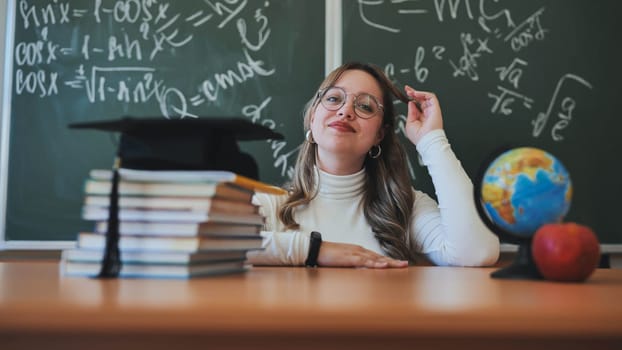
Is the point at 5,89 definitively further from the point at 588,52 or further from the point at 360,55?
the point at 588,52

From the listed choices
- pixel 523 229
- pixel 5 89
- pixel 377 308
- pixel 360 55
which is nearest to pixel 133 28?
pixel 5 89

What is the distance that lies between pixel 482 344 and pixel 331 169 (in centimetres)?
172

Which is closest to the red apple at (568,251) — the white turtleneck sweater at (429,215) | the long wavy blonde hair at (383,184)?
the white turtleneck sweater at (429,215)

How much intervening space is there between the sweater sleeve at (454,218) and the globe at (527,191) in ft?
3.35

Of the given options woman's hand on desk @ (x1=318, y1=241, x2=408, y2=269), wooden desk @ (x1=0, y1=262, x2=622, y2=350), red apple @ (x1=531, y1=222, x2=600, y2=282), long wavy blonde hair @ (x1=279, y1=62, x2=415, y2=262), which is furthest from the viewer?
long wavy blonde hair @ (x1=279, y1=62, x2=415, y2=262)

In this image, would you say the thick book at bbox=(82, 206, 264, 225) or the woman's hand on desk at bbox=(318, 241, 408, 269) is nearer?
the thick book at bbox=(82, 206, 264, 225)

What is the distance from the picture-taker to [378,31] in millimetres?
2447

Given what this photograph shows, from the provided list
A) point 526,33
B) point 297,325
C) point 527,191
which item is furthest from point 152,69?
point 297,325

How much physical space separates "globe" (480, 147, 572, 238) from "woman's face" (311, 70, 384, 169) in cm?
122

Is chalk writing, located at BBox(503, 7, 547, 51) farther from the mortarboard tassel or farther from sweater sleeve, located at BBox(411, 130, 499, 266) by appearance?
the mortarboard tassel

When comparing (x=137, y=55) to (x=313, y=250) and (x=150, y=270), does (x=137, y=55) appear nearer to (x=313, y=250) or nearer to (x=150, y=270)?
(x=313, y=250)

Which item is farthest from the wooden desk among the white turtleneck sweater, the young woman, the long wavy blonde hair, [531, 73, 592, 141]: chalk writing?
[531, 73, 592, 141]: chalk writing

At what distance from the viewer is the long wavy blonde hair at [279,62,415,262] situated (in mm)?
2068

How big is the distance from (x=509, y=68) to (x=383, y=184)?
0.75m
